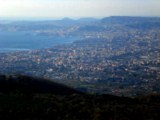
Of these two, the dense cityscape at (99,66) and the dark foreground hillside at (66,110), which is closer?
the dark foreground hillside at (66,110)

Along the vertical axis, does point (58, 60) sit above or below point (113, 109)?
below

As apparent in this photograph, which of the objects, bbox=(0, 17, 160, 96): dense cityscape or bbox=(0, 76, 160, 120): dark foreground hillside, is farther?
bbox=(0, 17, 160, 96): dense cityscape

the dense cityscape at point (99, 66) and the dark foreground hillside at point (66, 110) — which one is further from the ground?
the dark foreground hillside at point (66, 110)

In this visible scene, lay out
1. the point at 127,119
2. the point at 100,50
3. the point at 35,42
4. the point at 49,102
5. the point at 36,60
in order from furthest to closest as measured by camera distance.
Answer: the point at 35,42 < the point at 100,50 < the point at 36,60 < the point at 49,102 < the point at 127,119

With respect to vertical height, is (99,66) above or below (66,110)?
below

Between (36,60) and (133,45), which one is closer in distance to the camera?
(36,60)

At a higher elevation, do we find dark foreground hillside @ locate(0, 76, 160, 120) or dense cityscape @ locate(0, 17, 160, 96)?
dark foreground hillside @ locate(0, 76, 160, 120)

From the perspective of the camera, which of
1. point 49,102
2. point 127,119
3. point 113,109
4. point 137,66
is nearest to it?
point 127,119

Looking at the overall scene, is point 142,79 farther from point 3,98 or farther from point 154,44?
point 154,44

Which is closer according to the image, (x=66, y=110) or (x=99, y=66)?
(x=66, y=110)

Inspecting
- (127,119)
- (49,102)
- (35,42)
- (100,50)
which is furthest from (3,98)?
(35,42)
